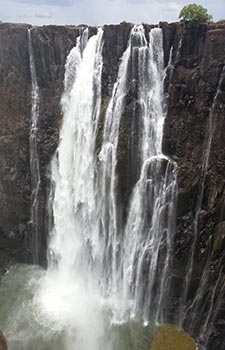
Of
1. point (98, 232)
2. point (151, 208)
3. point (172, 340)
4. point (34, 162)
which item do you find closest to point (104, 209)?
point (98, 232)

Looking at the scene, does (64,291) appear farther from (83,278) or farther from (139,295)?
(139,295)

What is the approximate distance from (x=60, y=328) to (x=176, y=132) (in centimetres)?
1518

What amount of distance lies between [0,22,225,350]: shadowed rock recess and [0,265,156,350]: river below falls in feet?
11.4

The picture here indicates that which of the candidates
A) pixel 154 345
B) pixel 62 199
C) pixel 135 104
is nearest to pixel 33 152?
pixel 62 199

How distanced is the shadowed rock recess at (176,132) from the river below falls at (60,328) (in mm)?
3478

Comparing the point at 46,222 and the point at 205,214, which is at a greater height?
the point at 205,214

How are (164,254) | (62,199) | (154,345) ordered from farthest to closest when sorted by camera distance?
(62,199) → (164,254) → (154,345)

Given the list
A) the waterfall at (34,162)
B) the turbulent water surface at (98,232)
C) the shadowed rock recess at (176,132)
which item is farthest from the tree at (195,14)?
the waterfall at (34,162)

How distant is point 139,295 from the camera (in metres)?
26.6

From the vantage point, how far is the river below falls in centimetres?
2388

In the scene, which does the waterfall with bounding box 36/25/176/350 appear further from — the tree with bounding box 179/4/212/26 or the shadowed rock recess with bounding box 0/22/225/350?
the tree with bounding box 179/4/212/26

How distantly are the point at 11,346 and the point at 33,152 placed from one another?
14672mm

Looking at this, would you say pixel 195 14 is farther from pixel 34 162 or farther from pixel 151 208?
pixel 34 162

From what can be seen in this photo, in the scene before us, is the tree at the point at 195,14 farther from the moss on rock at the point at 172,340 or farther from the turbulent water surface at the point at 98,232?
the moss on rock at the point at 172,340
